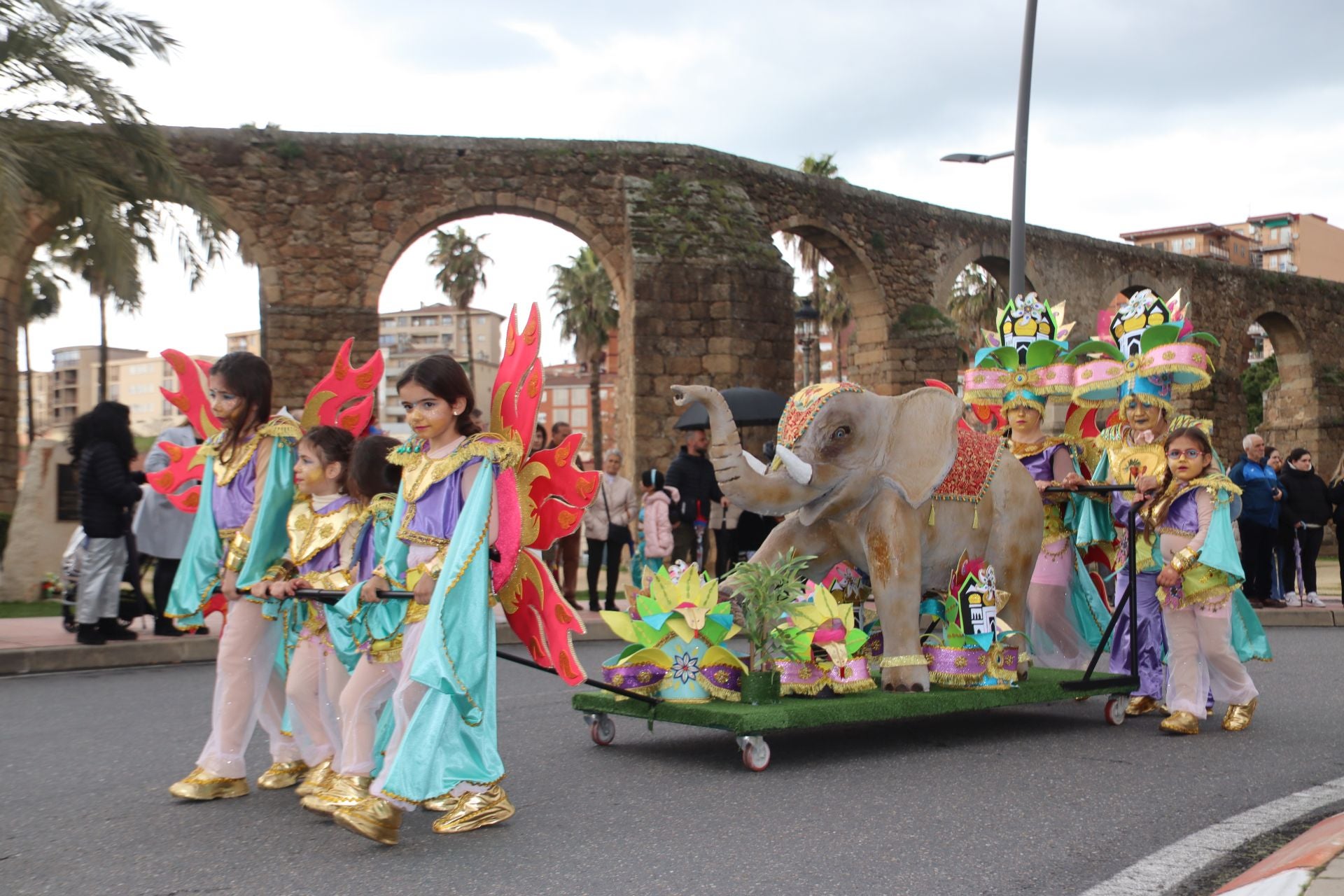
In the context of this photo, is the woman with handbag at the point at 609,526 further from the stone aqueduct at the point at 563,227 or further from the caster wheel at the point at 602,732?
the caster wheel at the point at 602,732

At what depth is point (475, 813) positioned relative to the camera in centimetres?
497

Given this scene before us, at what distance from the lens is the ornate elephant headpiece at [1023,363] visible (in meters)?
8.21

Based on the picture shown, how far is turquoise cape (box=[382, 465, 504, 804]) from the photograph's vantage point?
4734 millimetres

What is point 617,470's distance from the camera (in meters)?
14.6

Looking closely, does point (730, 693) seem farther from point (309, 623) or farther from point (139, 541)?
point (139, 541)

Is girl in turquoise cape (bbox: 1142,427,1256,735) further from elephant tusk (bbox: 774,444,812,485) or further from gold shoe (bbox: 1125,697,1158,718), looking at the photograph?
elephant tusk (bbox: 774,444,812,485)

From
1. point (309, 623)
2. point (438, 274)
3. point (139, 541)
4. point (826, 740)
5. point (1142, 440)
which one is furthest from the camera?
point (438, 274)

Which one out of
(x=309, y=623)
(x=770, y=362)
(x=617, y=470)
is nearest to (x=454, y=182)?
(x=770, y=362)

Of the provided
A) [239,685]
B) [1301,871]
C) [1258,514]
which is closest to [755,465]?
[239,685]

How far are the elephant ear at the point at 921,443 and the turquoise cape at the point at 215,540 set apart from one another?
292 cm

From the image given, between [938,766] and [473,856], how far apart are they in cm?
246

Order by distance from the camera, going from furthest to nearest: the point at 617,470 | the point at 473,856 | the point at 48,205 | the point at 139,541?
1. the point at 48,205
2. the point at 617,470
3. the point at 139,541
4. the point at 473,856

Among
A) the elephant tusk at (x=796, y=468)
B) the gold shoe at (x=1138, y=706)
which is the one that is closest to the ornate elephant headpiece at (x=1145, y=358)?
the gold shoe at (x=1138, y=706)

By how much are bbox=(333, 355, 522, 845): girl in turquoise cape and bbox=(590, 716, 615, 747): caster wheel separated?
1667mm
